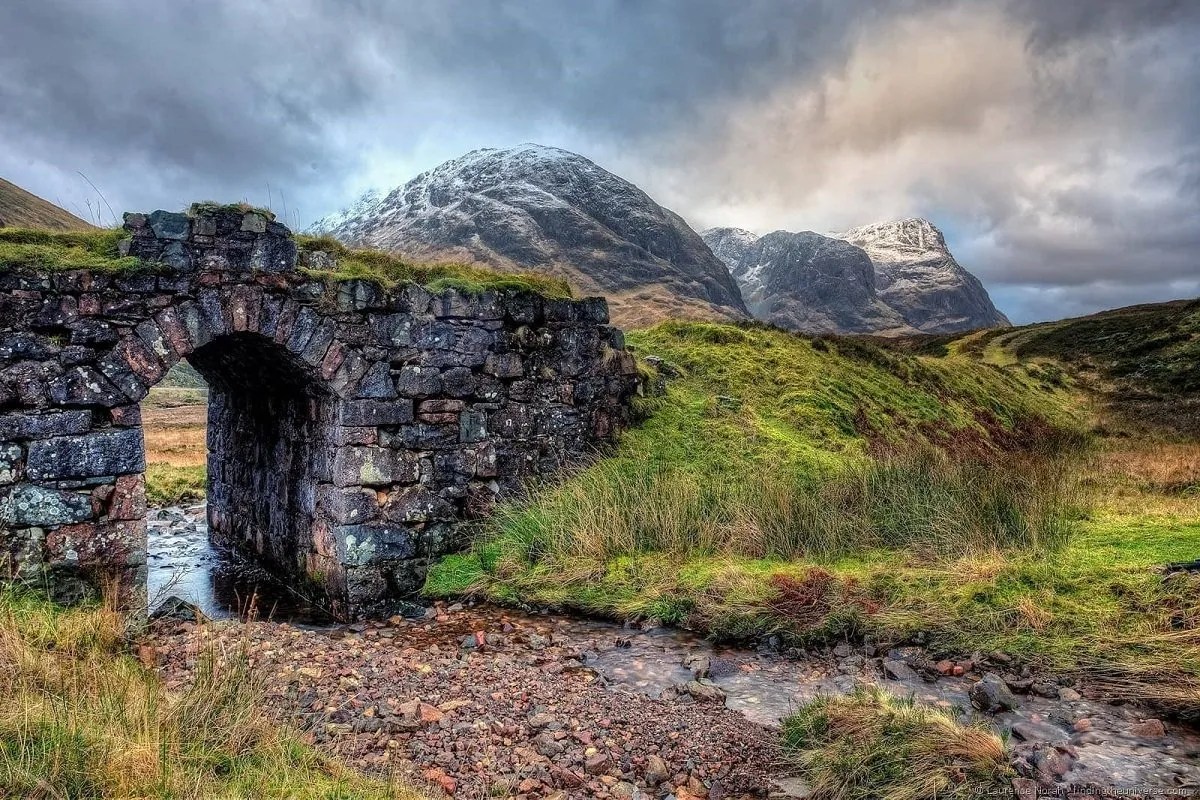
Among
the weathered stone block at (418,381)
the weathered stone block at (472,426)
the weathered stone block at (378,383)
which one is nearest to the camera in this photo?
the weathered stone block at (378,383)

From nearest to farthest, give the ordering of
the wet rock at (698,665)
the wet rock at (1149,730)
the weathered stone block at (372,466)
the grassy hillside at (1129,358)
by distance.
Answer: the wet rock at (1149,730), the wet rock at (698,665), the weathered stone block at (372,466), the grassy hillside at (1129,358)

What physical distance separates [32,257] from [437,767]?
6.08m

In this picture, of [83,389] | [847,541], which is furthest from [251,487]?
[847,541]

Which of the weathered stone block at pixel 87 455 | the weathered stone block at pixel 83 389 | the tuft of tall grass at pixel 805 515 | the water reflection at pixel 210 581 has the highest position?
Answer: the weathered stone block at pixel 83 389

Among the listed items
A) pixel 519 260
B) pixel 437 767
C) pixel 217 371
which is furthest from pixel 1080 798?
pixel 519 260

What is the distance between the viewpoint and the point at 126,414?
696 centimetres

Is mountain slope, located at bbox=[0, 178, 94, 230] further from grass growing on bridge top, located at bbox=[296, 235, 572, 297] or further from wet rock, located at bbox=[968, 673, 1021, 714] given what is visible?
wet rock, located at bbox=[968, 673, 1021, 714]

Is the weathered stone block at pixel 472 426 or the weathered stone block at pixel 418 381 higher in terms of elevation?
the weathered stone block at pixel 418 381

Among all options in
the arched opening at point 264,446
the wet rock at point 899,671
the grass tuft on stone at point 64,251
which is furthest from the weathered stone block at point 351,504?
the wet rock at point 899,671

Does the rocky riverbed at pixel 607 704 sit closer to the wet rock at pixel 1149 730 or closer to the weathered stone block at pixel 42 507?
the wet rock at pixel 1149 730

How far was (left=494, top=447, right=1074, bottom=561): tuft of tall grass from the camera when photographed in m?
7.55

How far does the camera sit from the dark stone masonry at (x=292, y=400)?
6.64 m

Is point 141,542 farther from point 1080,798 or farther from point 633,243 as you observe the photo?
point 633,243

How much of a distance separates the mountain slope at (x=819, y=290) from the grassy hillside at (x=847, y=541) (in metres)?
136
